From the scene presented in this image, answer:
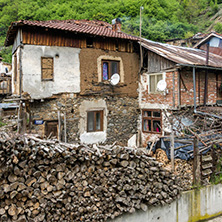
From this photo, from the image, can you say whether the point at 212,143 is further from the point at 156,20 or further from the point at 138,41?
the point at 156,20

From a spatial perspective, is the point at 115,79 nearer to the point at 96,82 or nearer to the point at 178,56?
the point at 96,82

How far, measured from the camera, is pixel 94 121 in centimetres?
1272

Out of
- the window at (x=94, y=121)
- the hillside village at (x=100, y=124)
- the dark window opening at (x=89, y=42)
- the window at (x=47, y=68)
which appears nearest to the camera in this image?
the hillside village at (x=100, y=124)

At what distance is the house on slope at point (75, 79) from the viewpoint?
1103 centimetres

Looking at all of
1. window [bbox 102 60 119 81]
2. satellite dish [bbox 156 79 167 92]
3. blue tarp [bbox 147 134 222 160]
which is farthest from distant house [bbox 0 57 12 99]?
blue tarp [bbox 147 134 222 160]

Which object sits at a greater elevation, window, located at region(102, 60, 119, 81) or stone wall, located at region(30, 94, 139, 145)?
window, located at region(102, 60, 119, 81)

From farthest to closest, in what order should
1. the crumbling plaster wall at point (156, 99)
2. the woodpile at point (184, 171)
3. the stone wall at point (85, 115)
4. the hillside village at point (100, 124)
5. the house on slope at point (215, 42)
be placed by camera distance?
the house on slope at point (215, 42)
the crumbling plaster wall at point (156, 99)
the stone wall at point (85, 115)
the woodpile at point (184, 171)
the hillside village at point (100, 124)

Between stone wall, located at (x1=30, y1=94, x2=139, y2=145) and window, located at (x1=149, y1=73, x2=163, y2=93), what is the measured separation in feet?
4.22

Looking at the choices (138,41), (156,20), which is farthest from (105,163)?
(156,20)

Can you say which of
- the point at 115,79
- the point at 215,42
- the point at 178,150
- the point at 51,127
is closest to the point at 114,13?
the point at 215,42

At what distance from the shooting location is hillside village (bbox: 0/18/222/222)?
4.95 m

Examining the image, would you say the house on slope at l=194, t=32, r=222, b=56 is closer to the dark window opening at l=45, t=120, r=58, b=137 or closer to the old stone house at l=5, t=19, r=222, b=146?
the old stone house at l=5, t=19, r=222, b=146

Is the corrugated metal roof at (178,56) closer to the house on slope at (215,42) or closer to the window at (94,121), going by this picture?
the house on slope at (215,42)

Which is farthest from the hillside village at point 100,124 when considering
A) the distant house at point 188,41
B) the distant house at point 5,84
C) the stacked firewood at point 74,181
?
the distant house at point 188,41
